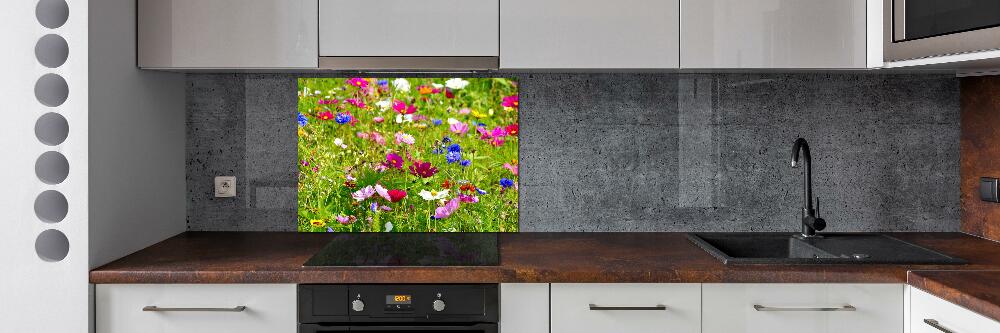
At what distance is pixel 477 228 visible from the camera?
2.50 meters

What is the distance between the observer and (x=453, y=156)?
8.20 feet

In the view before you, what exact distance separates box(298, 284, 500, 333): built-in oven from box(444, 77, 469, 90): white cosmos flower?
0.88 m

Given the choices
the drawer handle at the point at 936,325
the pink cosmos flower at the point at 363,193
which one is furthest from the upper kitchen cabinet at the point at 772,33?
the pink cosmos flower at the point at 363,193

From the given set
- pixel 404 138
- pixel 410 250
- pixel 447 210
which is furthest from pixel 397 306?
pixel 404 138

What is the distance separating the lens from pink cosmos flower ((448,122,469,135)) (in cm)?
249

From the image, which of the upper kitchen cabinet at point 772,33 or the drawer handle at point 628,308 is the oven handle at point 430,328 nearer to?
the drawer handle at point 628,308

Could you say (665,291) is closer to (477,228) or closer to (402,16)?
(477,228)

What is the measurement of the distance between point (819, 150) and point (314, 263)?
68.0 inches

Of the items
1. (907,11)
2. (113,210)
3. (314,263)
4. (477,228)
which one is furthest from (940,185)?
(113,210)
